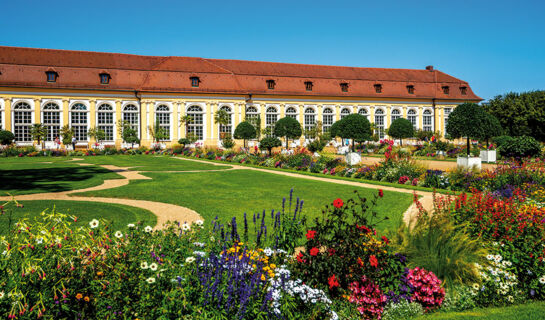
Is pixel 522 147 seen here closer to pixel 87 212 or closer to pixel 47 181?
pixel 87 212

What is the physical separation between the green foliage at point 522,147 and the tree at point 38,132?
35.1m

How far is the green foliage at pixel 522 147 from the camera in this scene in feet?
54.0

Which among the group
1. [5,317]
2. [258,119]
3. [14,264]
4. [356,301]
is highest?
[258,119]

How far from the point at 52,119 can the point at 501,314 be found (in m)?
42.1

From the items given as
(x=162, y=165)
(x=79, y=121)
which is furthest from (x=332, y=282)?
(x=79, y=121)

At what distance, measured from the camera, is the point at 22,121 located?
126ft

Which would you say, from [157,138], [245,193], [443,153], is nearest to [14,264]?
[245,193]

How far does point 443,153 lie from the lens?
90.5ft

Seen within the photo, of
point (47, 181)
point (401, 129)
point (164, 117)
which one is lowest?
point (47, 181)

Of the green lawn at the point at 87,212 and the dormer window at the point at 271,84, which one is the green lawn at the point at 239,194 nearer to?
the green lawn at the point at 87,212

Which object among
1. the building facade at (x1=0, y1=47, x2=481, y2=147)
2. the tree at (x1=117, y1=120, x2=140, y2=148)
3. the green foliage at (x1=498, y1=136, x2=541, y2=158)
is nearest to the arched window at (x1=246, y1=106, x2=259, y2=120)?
the building facade at (x1=0, y1=47, x2=481, y2=147)

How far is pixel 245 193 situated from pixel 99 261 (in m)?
7.54

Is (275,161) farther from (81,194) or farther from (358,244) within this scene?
(358,244)

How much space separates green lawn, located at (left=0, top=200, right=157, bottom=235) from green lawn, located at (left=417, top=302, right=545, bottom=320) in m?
4.89
